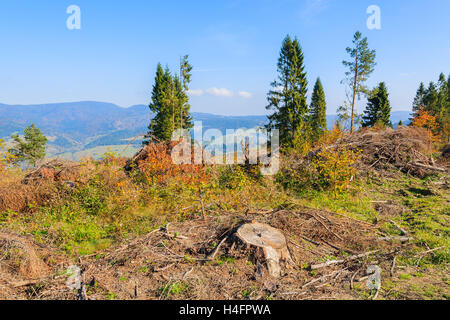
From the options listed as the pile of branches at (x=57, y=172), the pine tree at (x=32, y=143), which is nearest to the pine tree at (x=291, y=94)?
the pile of branches at (x=57, y=172)

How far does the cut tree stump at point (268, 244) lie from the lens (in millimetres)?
4297

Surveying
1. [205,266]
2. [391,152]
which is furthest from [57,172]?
[391,152]

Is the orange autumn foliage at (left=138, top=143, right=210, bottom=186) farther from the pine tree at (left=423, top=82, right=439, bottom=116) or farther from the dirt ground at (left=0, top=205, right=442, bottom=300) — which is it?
the pine tree at (left=423, top=82, right=439, bottom=116)

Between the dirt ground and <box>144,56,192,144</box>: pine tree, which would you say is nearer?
the dirt ground

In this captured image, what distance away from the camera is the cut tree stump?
430 centimetres

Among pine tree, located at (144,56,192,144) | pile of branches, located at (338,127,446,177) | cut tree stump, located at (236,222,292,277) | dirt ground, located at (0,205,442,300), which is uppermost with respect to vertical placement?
pine tree, located at (144,56,192,144)

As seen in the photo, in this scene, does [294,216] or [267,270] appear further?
[294,216]

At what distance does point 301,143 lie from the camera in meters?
14.0

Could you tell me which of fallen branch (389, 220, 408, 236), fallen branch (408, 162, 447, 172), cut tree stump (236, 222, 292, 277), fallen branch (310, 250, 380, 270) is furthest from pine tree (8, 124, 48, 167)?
fallen branch (408, 162, 447, 172)

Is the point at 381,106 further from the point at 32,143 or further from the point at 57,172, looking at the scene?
the point at 32,143
